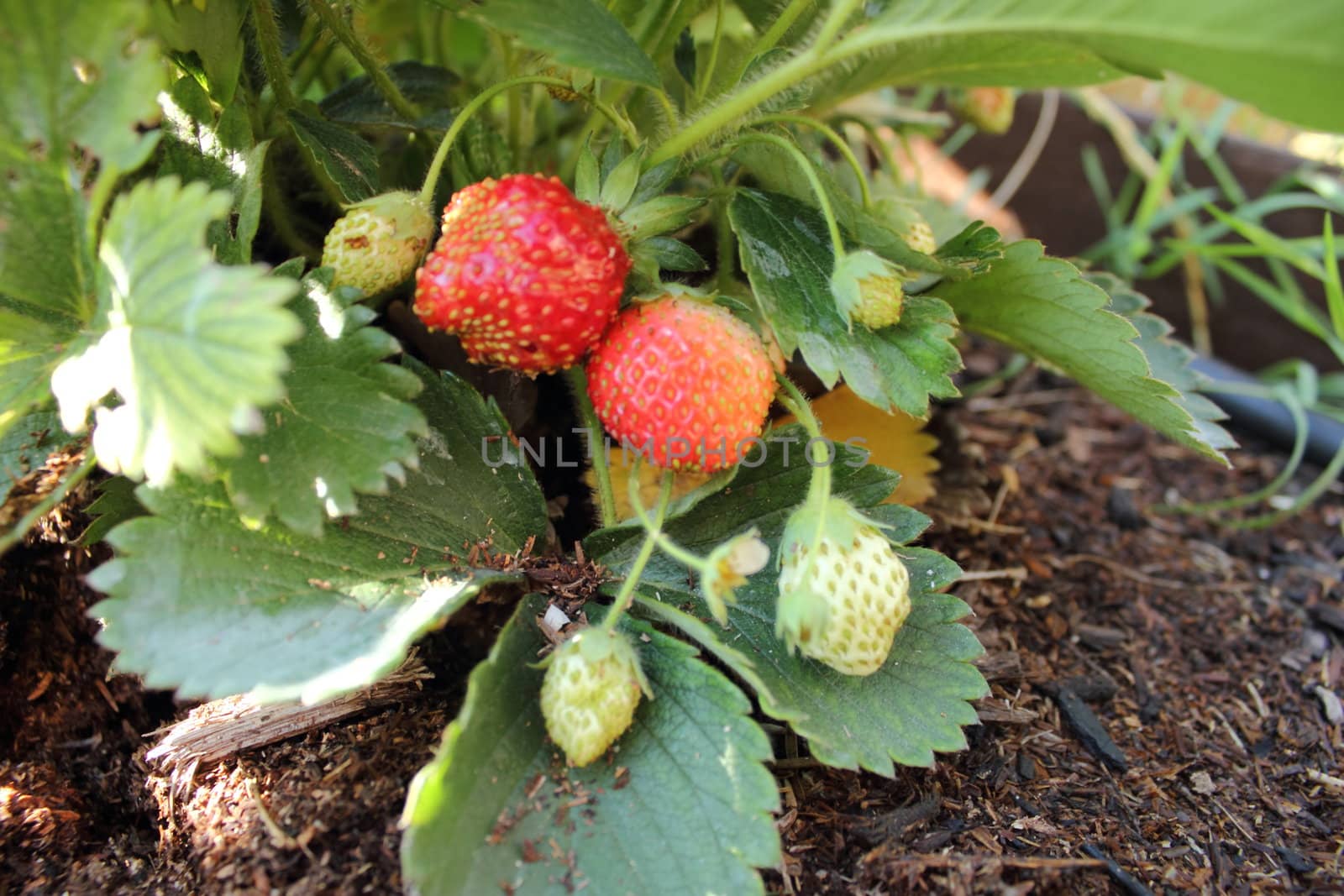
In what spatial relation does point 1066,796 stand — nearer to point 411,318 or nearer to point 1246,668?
point 1246,668

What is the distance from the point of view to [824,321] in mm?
828

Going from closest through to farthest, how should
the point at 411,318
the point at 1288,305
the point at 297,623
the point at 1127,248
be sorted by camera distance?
the point at 297,623 → the point at 411,318 → the point at 1288,305 → the point at 1127,248

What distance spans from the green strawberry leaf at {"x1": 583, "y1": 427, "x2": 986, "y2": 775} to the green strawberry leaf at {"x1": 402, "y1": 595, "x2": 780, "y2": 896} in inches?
2.0

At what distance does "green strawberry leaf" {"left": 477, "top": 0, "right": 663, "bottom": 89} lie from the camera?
0.72m

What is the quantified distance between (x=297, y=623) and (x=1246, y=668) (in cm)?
94

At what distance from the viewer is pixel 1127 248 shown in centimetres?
163

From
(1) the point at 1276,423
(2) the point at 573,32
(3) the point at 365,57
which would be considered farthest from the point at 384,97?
(1) the point at 1276,423

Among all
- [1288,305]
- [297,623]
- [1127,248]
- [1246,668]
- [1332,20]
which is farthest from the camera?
[1127,248]

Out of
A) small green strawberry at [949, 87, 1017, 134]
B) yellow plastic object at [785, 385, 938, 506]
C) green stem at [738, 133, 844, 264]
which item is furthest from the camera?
small green strawberry at [949, 87, 1017, 134]

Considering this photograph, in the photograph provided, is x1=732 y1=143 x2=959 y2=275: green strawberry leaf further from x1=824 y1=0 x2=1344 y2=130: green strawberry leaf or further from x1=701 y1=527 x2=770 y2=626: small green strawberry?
x1=701 y1=527 x2=770 y2=626: small green strawberry

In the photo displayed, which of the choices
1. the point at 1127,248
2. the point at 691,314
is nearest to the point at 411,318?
the point at 691,314

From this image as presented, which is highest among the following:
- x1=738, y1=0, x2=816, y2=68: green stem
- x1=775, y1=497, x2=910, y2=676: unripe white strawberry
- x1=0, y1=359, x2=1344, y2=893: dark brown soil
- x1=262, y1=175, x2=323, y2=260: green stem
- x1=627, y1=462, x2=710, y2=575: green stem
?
x1=738, y1=0, x2=816, y2=68: green stem

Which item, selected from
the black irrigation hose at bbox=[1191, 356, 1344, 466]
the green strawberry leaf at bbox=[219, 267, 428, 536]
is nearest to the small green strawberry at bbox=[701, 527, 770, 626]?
the green strawberry leaf at bbox=[219, 267, 428, 536]

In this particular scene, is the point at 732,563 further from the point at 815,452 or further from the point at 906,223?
the point at 906,223
